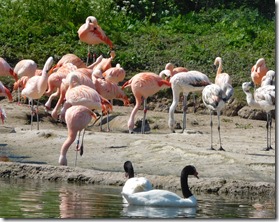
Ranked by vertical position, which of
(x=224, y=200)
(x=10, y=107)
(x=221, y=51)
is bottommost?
(x=224, y=200)

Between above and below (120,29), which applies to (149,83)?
below

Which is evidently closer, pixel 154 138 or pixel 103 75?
pixel 154 138

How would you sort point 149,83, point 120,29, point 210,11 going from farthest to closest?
point 210,11
point 120,29
point 149,83

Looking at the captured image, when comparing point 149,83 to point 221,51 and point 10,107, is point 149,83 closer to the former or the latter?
point 10,107

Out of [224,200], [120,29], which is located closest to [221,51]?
[120,29]

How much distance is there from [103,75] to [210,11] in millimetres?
5492

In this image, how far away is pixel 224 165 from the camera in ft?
31.6

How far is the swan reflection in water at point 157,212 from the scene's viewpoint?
7.32 m

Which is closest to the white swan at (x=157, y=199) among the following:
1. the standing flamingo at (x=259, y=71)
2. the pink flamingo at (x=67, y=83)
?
the pink flamingo at (x=67, y=83)

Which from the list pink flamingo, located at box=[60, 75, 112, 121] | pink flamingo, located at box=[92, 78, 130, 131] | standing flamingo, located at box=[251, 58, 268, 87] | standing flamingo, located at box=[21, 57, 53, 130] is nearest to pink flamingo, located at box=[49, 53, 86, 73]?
pink flamingo, located at box=[92, 78, 130, 131]

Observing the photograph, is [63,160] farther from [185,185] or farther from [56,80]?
[56,80]

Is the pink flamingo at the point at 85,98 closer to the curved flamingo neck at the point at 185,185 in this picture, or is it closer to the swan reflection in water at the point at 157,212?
the curved flamingo neck at the point at 185,185

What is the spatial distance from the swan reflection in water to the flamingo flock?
7.17ft

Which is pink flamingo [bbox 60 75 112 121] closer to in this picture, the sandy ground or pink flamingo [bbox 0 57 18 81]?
the sandy ground
